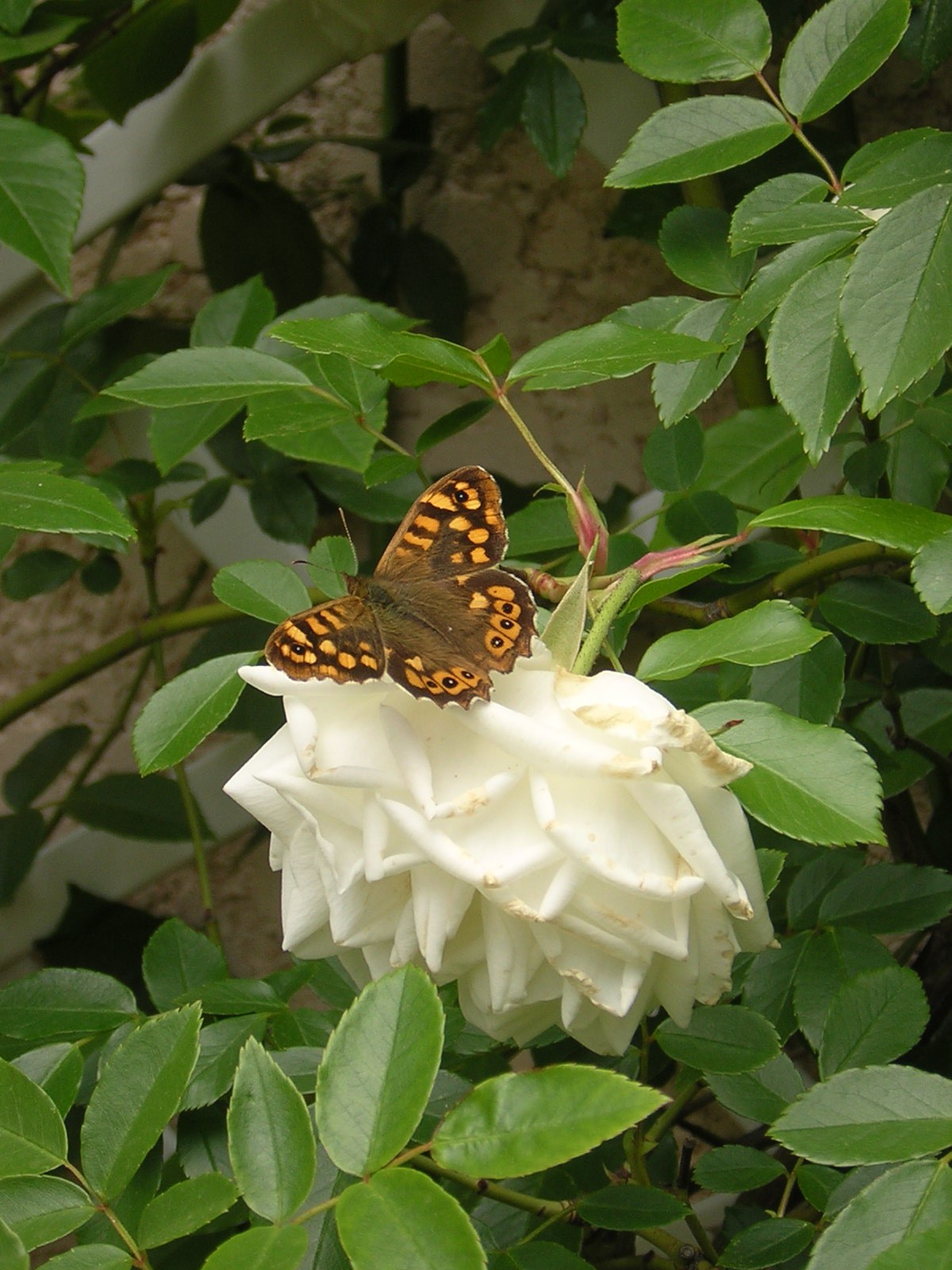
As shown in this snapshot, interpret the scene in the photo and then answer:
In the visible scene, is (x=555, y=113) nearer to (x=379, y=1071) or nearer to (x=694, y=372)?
(x=694, y=372)

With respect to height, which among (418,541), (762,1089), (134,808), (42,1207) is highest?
(418,541)

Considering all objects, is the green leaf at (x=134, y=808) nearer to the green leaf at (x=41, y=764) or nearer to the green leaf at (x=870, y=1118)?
the green leaf at (x=41, y=764)

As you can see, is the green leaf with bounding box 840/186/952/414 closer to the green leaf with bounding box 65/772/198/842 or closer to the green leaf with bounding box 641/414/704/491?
the green leaf with bounding box 641/414/704/491

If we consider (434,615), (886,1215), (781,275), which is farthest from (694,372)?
(886,1215)

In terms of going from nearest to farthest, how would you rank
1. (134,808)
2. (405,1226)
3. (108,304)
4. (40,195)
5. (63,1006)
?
(405,1226), (63,1006), (40,195), (108,304), (134,808)

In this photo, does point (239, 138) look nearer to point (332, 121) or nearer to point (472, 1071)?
point (332, 121)

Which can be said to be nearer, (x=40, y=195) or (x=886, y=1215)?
(x=886, y=1215)

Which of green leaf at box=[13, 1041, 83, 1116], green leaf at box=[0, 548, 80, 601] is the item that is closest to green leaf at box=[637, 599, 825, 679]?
green leaf at box=[13, 1041, 83, 1116]
